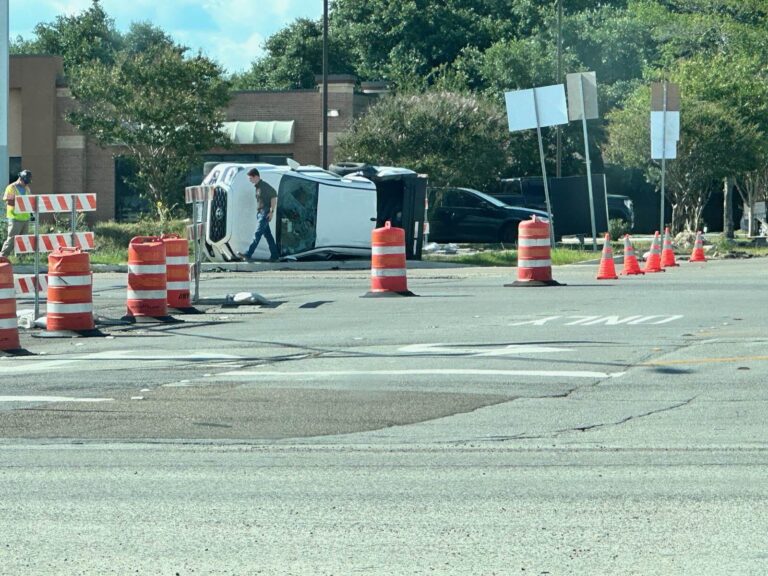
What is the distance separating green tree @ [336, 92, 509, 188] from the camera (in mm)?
44938

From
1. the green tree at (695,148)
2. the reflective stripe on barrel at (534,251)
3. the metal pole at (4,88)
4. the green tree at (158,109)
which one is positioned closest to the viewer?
the reflective stripe on barrel at (534,251)

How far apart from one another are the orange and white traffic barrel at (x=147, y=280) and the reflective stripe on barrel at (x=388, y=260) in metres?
4.14

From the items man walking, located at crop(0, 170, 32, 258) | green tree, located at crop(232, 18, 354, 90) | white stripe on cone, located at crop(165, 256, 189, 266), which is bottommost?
white stripe on cone, located at crop(165, 256, 189, 266)

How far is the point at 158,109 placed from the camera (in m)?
46.5

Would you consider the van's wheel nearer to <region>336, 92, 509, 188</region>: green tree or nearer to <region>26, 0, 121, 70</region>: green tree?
<region>336, 92, 509, 188</region>: green tree

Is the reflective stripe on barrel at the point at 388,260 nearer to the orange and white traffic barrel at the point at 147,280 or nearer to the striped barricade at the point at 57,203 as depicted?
the orange and white traffic barrel at the point at 147,280

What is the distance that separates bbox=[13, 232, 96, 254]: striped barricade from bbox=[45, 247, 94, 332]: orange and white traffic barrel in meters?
1.16

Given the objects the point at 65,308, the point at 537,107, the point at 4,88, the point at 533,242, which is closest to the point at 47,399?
the point at 65,308

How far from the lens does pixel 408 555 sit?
599cm

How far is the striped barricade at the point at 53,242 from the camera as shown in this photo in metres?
17.0

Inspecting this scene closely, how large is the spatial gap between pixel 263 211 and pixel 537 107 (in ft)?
22.0

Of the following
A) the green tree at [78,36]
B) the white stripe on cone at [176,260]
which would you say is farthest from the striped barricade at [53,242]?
the green tree at [78,36]

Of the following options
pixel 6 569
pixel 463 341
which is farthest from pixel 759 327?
pixel 6 569

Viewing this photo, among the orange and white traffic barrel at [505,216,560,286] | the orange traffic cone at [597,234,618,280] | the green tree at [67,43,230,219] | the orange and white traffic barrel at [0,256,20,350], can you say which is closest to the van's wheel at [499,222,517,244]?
the green tree at [67,43,230,219]
